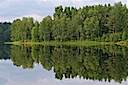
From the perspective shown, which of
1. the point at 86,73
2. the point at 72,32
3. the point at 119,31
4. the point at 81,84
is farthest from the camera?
the point at 72,32

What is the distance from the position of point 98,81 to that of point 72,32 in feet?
284

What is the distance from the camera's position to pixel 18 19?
160250 mm

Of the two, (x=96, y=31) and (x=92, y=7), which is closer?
(x=96, y=31)

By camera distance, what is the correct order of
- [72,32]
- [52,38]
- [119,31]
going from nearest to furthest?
[119,31], [72,32], [52,38]

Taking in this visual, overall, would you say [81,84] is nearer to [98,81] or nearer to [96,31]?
[98,81]

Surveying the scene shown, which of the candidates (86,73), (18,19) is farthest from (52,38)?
(86,73)

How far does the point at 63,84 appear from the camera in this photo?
1080 inches

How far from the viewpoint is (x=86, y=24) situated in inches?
4328

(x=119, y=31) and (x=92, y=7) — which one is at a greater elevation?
(x=92, y=7)

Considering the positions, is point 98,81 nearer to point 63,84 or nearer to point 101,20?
point 63,84

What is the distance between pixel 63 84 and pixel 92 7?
93.3m

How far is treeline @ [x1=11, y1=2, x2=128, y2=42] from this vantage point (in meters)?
106

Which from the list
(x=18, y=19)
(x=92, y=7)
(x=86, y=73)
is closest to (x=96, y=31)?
(x=92, y=7)

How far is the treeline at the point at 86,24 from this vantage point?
348 feet
